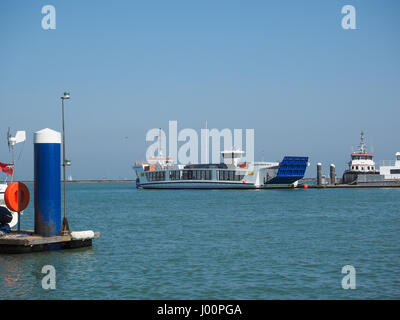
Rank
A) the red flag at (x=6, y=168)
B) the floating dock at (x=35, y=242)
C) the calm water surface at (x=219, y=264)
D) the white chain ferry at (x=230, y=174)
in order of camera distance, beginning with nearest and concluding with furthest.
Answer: the calm water surface at (x=219, y=264) < the floating dock at (x=35, y=242) < the red flag at (x=6, y=168) < the white chain ferry at (x=230, y=174)

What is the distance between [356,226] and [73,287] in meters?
23.6

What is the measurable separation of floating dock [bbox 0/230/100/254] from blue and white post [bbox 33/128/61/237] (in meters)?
0.47

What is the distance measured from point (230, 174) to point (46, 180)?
79.5m

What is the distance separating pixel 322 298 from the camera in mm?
15586

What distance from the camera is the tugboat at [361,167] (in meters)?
107

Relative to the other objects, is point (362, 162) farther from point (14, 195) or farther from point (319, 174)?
point (14, 195)

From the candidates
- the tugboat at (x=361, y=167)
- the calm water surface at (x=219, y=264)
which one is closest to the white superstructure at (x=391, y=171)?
the tugboat at (x=361, y=167)

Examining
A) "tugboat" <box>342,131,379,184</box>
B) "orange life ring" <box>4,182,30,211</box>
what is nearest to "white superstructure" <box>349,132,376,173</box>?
"tugboat" <box>342,131,379,184</box>

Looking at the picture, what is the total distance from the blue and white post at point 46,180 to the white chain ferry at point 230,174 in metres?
72.9

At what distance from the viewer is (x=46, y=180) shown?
74.7ft

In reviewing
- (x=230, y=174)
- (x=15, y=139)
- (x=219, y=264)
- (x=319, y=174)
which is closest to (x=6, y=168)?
(x=15, y=139)

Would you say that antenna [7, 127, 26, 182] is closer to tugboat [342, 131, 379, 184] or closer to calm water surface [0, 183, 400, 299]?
calm water surface [0, 183, 400, 299]

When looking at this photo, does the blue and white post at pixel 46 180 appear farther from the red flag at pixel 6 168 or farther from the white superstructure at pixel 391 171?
the white superstructure at pixel 391 171

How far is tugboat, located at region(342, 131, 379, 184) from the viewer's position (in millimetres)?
107062
